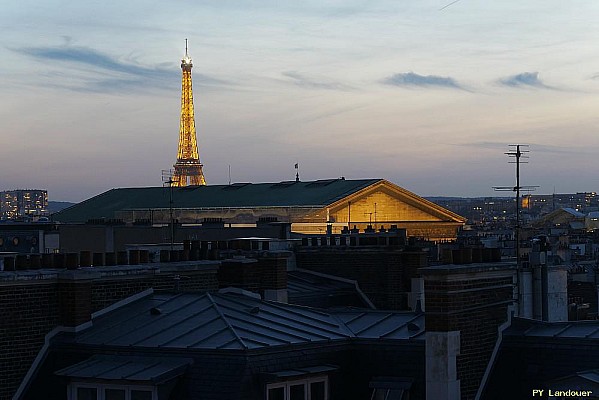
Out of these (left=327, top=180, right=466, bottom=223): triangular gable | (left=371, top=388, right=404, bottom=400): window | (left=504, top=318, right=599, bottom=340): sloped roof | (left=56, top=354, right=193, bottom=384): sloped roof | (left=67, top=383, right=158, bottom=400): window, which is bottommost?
(left=371, top=388, right=404, bottom=400): window

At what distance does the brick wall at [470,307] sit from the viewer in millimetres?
19125

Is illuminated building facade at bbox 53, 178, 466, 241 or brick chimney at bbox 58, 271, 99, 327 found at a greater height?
illuminated building facade at bbox 53, 178, 466, 241

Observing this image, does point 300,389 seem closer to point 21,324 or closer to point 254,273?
point 21,324

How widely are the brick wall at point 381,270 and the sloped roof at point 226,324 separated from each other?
39.5 feet

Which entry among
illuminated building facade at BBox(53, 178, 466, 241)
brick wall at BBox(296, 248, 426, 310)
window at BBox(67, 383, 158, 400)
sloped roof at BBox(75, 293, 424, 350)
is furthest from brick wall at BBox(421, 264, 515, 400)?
illuminated building facade at BBox(53, 178, 466, 241)

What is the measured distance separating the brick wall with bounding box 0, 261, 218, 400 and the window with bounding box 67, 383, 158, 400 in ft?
4.92

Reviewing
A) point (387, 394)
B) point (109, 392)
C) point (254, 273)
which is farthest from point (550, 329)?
point (254, 273)

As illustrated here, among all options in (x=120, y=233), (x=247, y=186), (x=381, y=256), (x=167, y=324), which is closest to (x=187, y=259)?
(x=167, y=324)

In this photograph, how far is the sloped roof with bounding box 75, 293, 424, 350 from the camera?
1990 cm

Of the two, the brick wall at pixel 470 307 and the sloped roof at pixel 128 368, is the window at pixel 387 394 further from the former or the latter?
the sloped roof at pixel 128 368

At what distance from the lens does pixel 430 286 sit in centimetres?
1919

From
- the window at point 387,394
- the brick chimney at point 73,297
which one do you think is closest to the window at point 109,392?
the brick chimney at point 73,297

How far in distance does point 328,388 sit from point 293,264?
18.6 m

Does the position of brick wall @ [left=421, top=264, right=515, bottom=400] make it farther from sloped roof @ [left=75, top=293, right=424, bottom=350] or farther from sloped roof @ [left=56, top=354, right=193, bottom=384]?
sloped roof @ [left=56, top=354, right=193, bottom=384]
